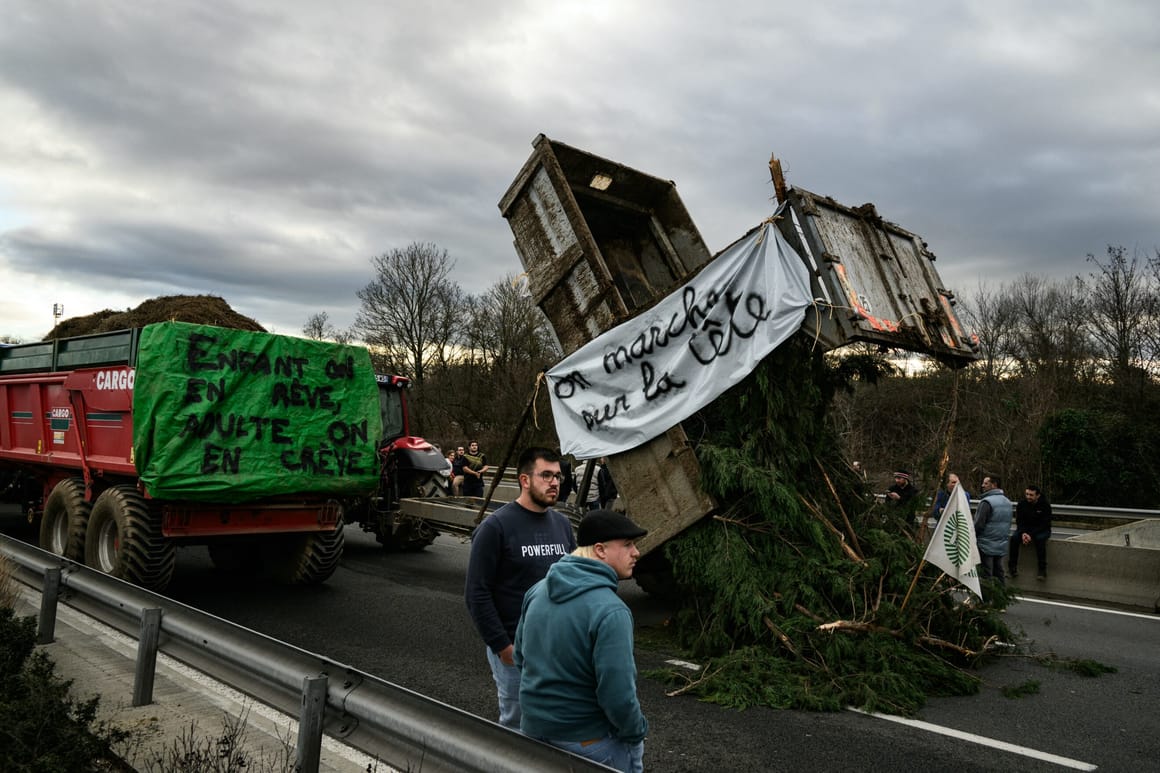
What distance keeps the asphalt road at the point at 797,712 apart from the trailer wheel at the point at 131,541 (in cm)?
70

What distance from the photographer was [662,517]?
23.1ft

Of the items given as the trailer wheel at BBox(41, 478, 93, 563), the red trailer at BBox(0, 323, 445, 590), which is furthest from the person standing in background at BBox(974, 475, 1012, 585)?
the trailer wheel at BBox(41, 478, 93, 563)

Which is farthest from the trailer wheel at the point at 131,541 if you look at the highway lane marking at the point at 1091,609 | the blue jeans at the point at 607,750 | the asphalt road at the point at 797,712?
the highway lane marking at the point at 1091,609

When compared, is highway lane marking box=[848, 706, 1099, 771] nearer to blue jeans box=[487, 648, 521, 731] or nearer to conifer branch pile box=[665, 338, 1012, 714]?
conifer branch pile box=[665, 338, 1012, 714]

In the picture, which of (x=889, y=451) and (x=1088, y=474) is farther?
(x=889, y=451)

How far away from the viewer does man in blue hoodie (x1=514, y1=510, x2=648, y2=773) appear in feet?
8.68

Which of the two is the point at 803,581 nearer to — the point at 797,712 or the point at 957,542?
the point at 797,712

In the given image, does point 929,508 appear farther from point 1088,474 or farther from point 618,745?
point 1088,474

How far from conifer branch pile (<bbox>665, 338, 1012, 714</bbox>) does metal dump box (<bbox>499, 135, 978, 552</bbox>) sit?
412 millimetres

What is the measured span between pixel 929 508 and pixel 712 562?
81.1 inches

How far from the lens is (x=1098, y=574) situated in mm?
11109

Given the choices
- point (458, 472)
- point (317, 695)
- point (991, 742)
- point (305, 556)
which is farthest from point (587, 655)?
point (458, 472)

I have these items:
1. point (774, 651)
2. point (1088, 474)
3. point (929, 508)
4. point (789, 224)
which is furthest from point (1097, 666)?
point (1088, 474)

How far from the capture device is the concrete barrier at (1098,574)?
10602 mm
